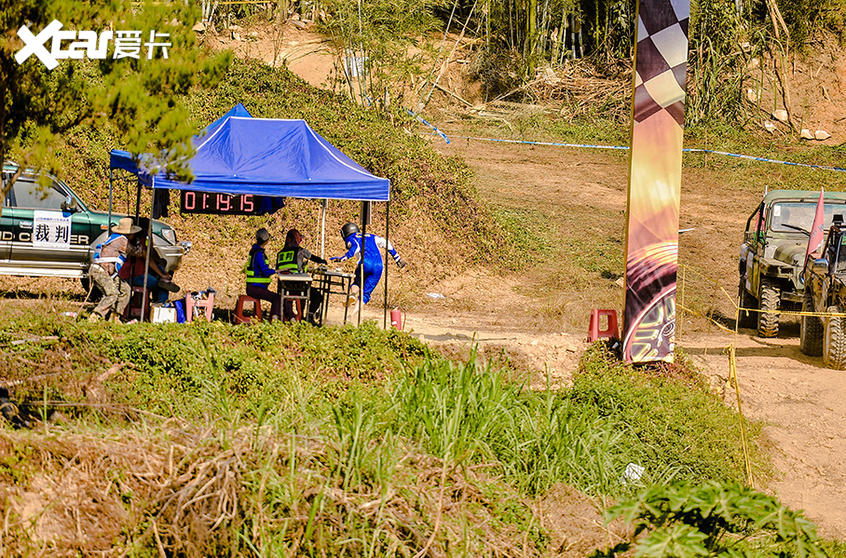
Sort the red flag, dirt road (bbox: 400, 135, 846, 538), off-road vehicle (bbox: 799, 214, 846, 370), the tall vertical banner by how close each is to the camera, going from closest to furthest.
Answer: dirt road (bbox: 400, 135, 846, 538)
the tall vertical banner
off-road vehicle (bbox: 799, 214, 846, 370)
the red flag

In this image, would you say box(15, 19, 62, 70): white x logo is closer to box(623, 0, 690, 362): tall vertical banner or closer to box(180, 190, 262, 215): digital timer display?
box(180, 190, 262, 215): digital timer display

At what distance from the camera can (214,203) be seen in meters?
13.3

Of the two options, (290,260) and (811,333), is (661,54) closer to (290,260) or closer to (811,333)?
(811,333)

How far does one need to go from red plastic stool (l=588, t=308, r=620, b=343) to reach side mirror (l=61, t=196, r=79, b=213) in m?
7.68

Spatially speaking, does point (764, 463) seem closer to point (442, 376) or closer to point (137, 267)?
point (442, 376)

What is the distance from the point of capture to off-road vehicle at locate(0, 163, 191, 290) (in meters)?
14.1

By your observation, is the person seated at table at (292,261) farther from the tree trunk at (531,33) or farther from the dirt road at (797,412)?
the tree trunk at (531,33)

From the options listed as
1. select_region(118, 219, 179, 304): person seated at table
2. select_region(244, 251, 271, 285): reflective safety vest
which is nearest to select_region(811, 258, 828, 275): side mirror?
select_region(244, 251, 271, 285): reflective safety vest

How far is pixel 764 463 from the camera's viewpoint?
988cm

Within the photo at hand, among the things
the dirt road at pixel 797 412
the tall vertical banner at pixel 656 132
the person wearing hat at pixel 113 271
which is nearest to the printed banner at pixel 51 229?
the person wearing hat at pixel 113 271

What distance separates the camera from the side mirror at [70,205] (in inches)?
573

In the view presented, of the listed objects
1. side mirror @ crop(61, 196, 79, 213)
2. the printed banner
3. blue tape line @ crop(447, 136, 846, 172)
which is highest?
blue tape line @ crop(447, 136, 846, 172)

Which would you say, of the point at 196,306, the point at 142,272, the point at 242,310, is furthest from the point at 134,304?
the point at 242,310

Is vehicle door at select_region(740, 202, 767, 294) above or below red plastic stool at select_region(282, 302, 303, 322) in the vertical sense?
above
